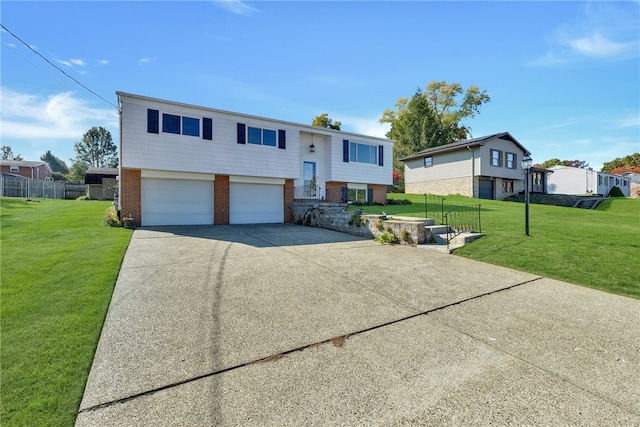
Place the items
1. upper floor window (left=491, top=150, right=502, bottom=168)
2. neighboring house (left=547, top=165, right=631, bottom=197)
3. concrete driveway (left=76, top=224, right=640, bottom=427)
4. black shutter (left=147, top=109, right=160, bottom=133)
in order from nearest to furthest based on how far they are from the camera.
A: concrete driveway (left=76, top=224, right=640, bottom=427)
black shutter (left=147, top=109, right=160, bottom=133)
upper floor window (left=491, top=150, right=502, bottom=168)
neighboring house (left=547, top=165, right=631, bottom=197)

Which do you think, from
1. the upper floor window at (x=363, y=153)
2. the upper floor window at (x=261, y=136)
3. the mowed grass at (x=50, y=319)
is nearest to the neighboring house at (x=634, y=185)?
the upper floor window at (x=363, y=153)

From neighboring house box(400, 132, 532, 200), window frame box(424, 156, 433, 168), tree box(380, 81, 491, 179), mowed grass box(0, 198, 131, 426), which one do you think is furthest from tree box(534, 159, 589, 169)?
mowed grass box(0, 198, 131, 426)

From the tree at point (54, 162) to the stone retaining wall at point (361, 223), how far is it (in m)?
99.5

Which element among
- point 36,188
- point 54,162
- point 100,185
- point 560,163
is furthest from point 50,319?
point 54,162

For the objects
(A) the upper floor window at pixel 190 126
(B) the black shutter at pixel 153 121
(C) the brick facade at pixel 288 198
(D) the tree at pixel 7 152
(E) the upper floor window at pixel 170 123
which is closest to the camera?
(B) the black shutter at pixel 153 121

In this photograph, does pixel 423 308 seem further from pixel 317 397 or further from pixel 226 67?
pixel 226 67

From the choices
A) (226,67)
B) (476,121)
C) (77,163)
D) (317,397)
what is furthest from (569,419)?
(77,163)

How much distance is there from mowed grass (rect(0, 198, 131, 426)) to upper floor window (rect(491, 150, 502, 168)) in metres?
28.5

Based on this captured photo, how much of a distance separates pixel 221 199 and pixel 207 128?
346cm

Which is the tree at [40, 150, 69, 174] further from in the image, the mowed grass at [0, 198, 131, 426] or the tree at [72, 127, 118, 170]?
the mowed grass at [0, 198, 131, 426]

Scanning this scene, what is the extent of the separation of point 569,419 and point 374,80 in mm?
15910

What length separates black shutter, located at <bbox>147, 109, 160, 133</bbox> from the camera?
11970 mm

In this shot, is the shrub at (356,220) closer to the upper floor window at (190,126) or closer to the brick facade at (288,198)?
the brick facade at (288,198)

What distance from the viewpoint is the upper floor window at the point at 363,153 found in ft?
60.7
